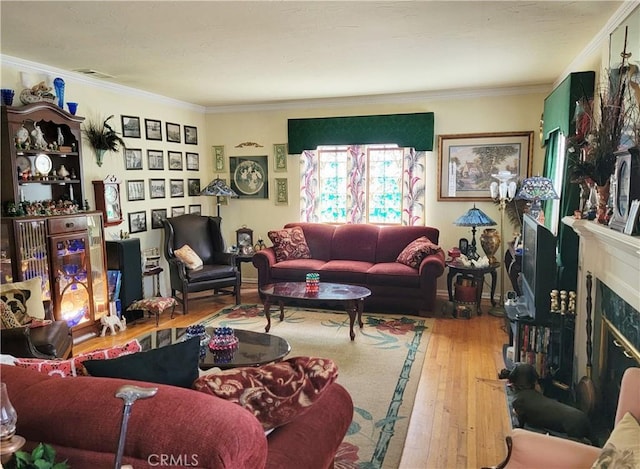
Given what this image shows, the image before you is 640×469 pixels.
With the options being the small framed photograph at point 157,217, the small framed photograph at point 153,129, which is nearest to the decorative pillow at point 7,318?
the small framed photograph at point 157,217

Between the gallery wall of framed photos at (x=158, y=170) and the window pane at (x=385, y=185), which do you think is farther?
the window pane at (x=385, y=185)

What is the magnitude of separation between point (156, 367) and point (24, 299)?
7.62ft

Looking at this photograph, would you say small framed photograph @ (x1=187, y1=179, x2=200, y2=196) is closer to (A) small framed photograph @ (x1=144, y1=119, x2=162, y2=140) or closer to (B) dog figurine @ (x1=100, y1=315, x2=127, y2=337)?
(A) small framed photograph @ (x1=144, y1=119, x2=162, y2=140)

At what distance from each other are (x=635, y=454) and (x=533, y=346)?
6.27 feet

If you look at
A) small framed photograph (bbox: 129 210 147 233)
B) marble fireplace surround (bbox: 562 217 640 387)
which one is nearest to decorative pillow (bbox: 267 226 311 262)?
small framed photograph (bbox: 129 210 147 233)

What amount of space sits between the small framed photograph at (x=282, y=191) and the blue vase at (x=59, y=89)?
9.05ft

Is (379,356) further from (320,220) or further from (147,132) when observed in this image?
(147,132)

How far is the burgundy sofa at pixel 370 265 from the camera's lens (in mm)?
4750

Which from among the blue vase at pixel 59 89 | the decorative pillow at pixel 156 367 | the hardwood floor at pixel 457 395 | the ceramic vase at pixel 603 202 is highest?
the blue vase at pixel 59 89

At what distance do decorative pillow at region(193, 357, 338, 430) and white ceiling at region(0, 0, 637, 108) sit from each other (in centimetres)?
201

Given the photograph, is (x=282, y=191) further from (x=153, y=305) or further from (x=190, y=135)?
(x=153, y=305)

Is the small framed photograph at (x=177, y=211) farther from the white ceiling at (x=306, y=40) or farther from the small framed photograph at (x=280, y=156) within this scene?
the white ceiling at (x=306, y=40)

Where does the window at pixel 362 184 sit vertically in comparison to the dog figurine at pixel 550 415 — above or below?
above

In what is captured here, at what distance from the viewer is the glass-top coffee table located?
8.67ft
